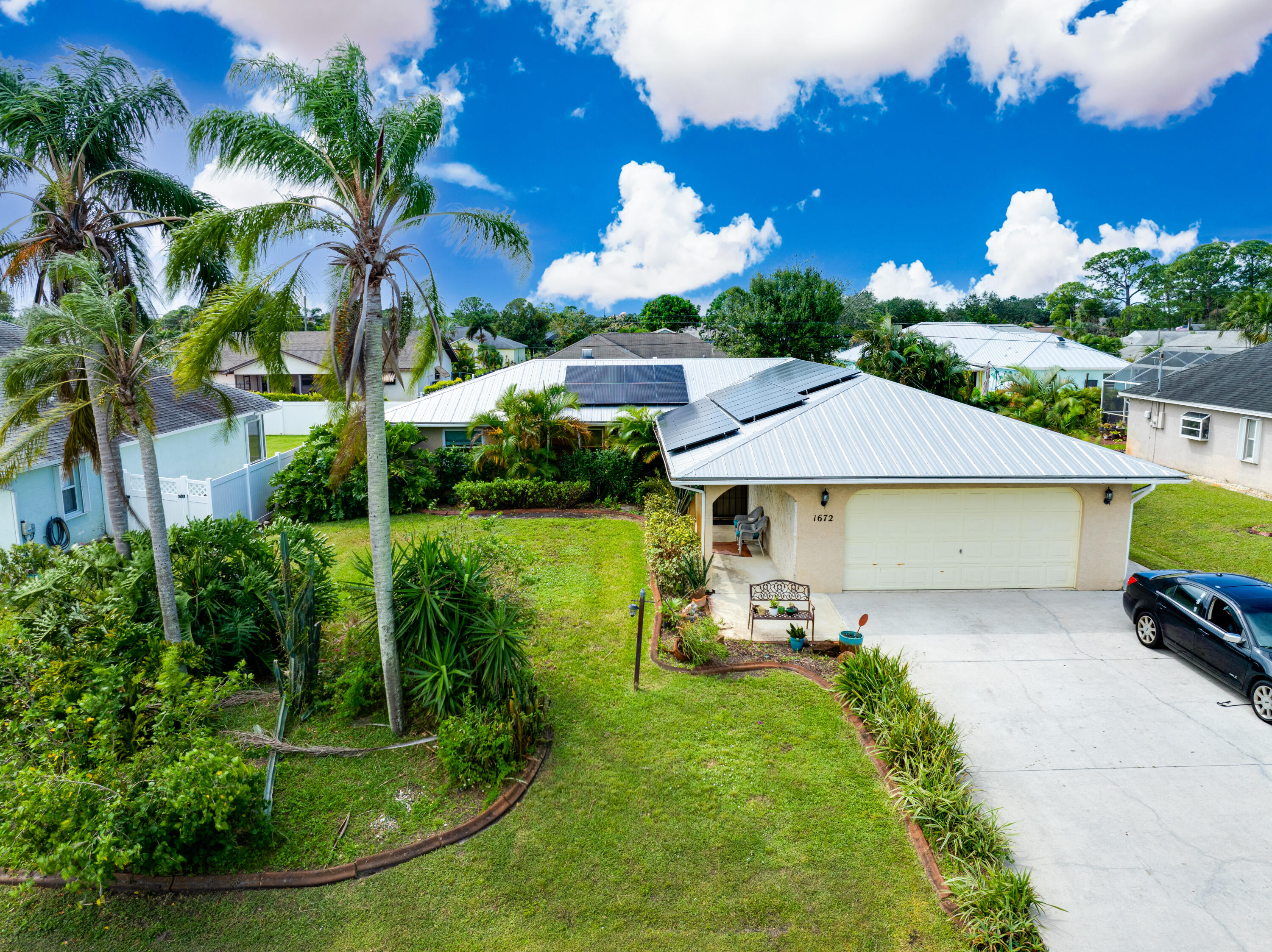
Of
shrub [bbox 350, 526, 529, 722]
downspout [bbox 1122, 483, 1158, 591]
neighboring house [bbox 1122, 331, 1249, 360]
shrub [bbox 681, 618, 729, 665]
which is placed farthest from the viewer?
neighboring house [bbox 1122, 331, 1249, 360]

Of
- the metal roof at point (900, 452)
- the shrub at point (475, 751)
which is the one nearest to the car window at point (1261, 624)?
the metal roof at point (900, 452)

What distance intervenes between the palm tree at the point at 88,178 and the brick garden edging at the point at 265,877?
552cm

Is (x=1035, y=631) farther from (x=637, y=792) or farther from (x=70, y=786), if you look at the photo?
(x=70, y=786)

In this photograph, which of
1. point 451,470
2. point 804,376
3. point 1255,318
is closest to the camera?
point 804,376

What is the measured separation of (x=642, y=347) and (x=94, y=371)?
4922 cm

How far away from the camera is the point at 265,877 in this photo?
21.2 ft

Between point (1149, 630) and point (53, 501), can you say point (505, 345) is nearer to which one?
point (53, 501)

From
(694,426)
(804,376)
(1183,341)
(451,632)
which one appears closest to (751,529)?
(694,426)

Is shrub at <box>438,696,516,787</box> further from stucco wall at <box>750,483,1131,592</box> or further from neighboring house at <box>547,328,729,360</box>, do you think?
neighboring house at <box>547,328,729,360</box>

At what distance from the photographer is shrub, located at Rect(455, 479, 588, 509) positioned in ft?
68.8

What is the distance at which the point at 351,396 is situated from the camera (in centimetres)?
829

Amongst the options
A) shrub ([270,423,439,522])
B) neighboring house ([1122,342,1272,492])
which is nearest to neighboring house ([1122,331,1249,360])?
neighboring house ([1122,342,1272,492])

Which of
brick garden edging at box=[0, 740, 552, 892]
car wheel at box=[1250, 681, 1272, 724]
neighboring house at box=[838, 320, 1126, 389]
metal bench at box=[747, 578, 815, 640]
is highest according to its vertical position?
neighboring house at box=[838, 320, 1126, 389]

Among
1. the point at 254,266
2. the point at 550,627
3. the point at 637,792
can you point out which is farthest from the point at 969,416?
the point at 254,266
